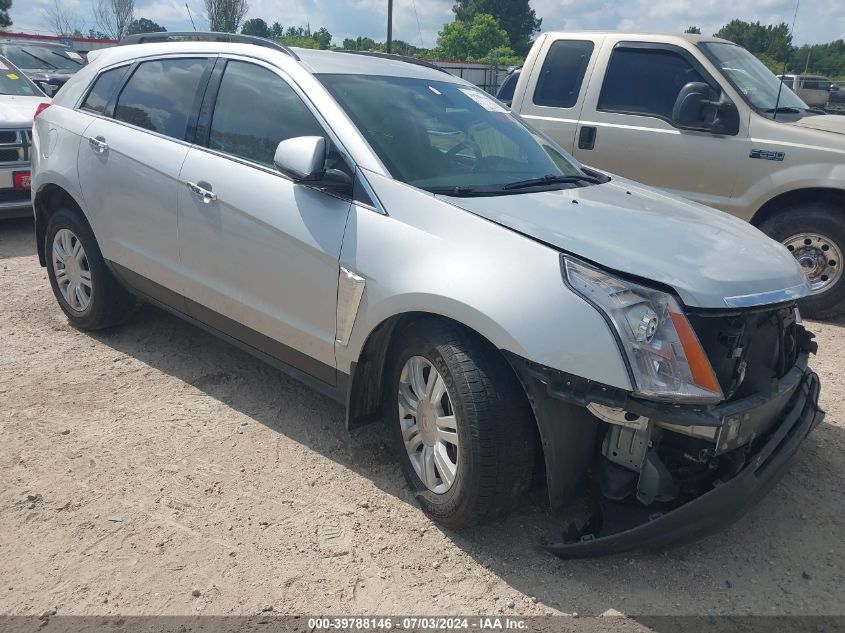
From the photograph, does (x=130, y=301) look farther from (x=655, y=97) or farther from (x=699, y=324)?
(x=655, y=97)

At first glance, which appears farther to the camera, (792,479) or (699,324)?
(792,479)

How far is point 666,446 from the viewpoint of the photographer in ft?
8.48

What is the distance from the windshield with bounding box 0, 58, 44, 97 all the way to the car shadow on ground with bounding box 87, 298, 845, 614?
671 centimetres

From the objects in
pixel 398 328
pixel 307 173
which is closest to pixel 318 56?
pixel 307 173

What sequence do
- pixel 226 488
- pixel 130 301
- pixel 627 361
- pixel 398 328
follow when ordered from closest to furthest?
1. pixel 627 361
2. pixel 398 328
3. pixel 226 488
4. pixel 130 301

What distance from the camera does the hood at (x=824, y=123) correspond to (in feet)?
17.9

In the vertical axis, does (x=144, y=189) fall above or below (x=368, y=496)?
above

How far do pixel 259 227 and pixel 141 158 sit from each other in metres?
1.13

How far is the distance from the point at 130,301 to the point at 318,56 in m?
2.10

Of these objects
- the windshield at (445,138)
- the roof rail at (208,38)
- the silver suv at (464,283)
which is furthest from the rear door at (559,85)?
the roof rail at (208,38)

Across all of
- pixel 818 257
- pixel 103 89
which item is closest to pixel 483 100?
pixel 103 89

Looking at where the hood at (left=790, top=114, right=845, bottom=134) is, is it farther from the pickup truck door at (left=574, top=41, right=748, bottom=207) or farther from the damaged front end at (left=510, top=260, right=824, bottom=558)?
the damaged front end at (left=510, top=260, right=824, bottom=558)

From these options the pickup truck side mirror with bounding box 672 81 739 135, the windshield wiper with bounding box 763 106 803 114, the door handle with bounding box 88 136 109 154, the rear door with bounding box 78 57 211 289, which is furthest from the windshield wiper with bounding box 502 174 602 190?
the windshield wiper with bounding box 763 106 803 114

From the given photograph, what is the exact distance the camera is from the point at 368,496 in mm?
3156
